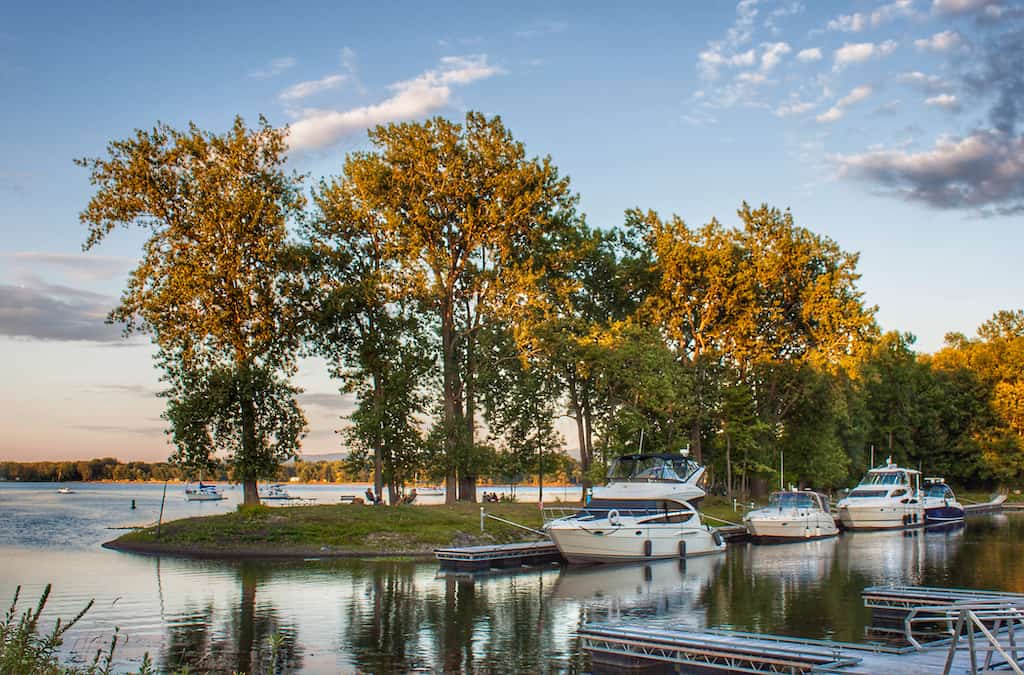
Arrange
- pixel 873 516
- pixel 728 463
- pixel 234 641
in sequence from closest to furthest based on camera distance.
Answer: pixel 234 641
pixel 873 516
pixel 728 463

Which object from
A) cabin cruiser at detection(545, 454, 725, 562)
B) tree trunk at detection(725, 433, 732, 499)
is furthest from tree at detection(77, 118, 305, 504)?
tree trunk at detection(725, 433, 732, 499)

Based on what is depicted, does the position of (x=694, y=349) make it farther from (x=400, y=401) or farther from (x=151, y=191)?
(x=151, y=191)

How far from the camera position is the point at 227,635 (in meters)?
19.9

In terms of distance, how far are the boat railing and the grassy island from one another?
2397cm

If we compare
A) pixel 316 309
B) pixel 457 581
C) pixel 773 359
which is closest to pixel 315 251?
pixel 316 309

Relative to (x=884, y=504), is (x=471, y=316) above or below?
above

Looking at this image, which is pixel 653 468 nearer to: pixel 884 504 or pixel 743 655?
pixel 884 504

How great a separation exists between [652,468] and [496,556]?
11.4m

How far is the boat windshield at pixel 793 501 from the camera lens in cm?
4947

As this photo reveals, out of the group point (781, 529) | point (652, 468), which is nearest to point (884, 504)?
point (781, 529)

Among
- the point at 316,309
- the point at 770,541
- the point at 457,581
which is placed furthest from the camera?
the point at 770,541

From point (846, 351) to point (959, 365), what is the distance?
43.8 meters

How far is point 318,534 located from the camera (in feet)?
124

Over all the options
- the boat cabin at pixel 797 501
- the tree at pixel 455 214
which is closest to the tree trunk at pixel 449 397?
the tree at pixel 455 214
